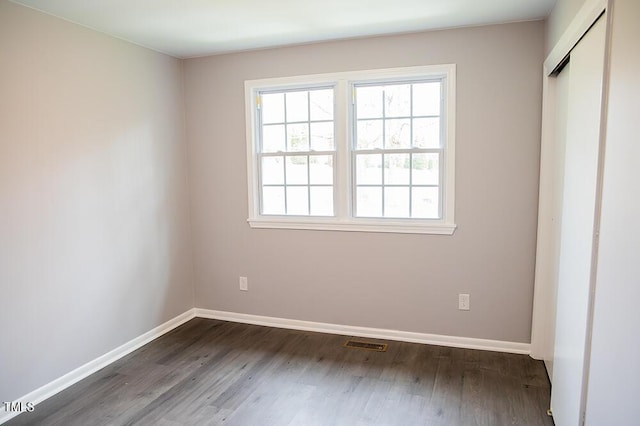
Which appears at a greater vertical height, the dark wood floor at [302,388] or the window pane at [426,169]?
the window pane at [426,169]

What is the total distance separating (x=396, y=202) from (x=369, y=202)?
0.76 feet

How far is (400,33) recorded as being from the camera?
10.7 ft

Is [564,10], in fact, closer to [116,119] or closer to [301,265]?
[301,265]

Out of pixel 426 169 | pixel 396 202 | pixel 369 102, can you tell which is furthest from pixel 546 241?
pixel 369 102

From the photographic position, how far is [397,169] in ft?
11.3

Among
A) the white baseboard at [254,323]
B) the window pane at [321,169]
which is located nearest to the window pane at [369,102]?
the window pane at [321,169]

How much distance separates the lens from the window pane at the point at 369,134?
3.49 meters

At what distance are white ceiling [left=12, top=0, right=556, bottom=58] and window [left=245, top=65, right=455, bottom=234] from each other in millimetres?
369

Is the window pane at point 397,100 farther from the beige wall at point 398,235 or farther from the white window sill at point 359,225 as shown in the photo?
the white window sill at point 359,225

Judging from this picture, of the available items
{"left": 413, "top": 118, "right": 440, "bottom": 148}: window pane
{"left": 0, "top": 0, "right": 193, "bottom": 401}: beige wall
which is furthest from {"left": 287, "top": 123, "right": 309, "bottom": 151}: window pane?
{"left": 0, "top": 0, "right": 193, "bottom": 401}: beige wall

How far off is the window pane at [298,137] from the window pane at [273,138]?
7 cm

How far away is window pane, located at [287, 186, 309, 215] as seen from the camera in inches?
148

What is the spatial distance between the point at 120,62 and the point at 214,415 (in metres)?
2.67

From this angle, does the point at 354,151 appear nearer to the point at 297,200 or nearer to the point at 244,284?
the point at 297,200
